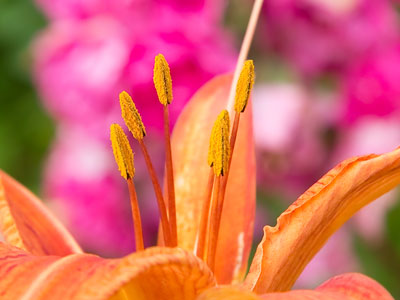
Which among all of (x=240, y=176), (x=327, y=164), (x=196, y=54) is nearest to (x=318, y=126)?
(x=327, y=164)

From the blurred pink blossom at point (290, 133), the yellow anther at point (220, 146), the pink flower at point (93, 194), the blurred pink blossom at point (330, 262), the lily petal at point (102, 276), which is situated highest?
the yellow anther at point (220, 146)

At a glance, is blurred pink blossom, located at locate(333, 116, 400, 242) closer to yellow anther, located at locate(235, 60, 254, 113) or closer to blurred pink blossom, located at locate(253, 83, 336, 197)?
blurred pink blossom, located at locate(253, 83, 336, 197)

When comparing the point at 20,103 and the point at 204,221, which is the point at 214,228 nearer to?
the point at 204,221

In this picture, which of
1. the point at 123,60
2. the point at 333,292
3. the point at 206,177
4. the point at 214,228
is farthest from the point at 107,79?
the point at 333,292

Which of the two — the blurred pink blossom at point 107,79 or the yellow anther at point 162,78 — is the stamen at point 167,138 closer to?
the yellow anther at point 162,78

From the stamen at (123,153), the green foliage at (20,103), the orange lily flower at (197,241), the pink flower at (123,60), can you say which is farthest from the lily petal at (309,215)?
the green foliage at (20,103)

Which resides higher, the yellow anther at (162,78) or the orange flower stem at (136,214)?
the yellow anther at (162,78)

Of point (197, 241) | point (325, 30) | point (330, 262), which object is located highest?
point (325, 30)

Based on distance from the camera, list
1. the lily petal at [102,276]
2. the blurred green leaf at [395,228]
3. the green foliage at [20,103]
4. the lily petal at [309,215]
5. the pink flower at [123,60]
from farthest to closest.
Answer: the green foliage at [20,103]
the blurred green leaf at [395,228]
the pink flower at [123,60]
the lily petal at [309,215]
the lily petal at [102,276]
